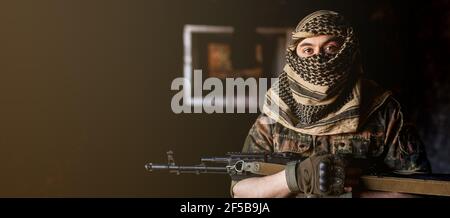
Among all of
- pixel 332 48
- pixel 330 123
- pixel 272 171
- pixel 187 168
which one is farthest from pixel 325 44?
pixel 187 168

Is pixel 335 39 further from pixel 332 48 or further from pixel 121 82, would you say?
pixel 121 82

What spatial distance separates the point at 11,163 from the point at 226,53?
1.05 meters

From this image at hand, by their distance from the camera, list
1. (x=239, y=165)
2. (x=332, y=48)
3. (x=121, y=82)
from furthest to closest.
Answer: (x=121, y=82), (x=239, y=165), (x=332, y=48)

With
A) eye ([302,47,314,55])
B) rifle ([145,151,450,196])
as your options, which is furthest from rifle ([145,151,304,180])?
eye ([302,47,314,55])

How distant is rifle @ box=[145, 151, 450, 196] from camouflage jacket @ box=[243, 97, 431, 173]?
0.04 m

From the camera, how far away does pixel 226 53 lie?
7.54ft

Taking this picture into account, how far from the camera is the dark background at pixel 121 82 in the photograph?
2281 millimetres

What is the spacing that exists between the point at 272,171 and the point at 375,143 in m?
0.40

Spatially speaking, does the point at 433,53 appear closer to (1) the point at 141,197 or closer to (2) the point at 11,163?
(1) the point at 141,197

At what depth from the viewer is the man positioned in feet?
6.56

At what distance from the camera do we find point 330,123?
2080mm

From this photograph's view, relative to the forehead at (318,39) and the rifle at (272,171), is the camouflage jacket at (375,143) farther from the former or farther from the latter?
the forehead at (318,39)

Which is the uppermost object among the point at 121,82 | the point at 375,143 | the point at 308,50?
the point at 308,50

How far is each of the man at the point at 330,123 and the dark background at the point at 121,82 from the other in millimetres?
187
